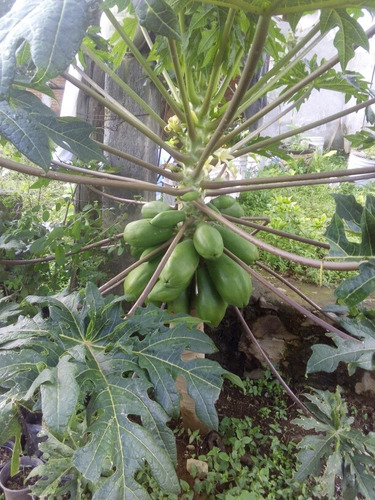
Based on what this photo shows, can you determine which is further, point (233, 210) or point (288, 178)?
point (233, 210)

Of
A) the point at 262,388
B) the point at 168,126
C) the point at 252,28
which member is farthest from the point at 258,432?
the point at 252,28

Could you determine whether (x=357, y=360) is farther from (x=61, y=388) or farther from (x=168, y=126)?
(x=168, y=126)

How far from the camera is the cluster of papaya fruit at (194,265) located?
913mm

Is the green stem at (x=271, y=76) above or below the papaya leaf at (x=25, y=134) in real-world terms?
above

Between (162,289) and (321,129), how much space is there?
6.95 m

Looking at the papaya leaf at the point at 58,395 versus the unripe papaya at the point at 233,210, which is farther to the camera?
the unripe papaya at the point at 233,210

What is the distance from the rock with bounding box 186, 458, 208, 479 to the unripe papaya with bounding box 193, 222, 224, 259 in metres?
0.69

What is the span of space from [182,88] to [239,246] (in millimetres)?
430

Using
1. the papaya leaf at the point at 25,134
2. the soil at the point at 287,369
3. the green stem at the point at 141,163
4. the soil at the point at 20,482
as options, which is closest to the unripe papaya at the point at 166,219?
the green stem at the point at 141,163

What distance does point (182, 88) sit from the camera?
932 mm

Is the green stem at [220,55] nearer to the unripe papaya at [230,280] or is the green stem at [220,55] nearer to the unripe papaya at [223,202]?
the unripe papaya at [223,202]

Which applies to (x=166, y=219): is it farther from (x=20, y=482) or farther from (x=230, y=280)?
(x=20, y=482)

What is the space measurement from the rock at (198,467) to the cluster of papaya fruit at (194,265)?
48 centimetres

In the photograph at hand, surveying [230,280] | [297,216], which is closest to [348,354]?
[230,280]
